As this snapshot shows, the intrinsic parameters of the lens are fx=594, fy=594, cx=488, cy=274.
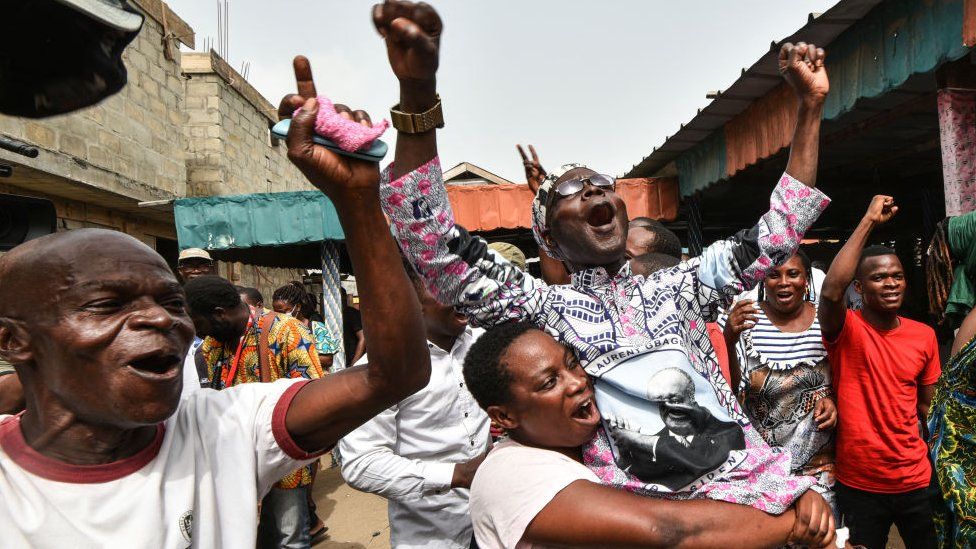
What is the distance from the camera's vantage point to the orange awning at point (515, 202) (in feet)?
25.2

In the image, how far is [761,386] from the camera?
2.74 meters

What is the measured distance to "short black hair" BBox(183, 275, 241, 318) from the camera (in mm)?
3545

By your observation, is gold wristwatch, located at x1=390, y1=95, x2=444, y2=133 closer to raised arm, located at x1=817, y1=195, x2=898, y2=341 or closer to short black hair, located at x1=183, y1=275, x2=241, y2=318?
raised arm, located at x1=817, y1=195, x2=898, y2=341

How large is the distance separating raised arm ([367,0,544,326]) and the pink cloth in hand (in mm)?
213

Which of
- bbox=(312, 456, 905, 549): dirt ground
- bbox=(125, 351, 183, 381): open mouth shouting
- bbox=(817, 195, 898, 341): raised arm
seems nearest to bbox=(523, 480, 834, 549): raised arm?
bbox=(125, 351, 183, 381): open mouth shouting

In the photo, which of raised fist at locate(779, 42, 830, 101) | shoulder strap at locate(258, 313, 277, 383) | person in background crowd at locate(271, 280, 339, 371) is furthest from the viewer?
person in background crowd at locate(271, 280, 339, 371)

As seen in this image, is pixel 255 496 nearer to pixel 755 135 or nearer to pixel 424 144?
pixel 424 144

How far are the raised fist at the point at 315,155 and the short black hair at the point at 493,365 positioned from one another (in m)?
0.62

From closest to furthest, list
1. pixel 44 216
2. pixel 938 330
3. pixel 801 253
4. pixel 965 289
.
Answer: pixel 44 216 → pixel 965 289 → pixel 801 253 → pixel 938 330

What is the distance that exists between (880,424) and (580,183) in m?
2.06

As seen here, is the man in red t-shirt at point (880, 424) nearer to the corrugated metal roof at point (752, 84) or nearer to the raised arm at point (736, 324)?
the raised arm at point (736, 324)

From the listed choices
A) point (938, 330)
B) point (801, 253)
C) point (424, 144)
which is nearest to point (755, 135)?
point (801, 253)

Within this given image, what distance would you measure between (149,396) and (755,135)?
5477mm

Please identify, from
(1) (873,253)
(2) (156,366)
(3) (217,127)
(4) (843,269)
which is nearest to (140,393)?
(2) (156,366)
